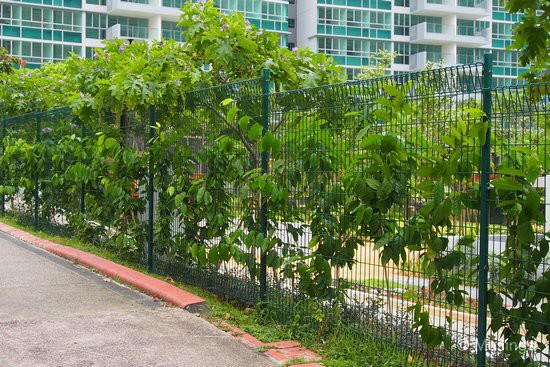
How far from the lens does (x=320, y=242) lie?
6.51m

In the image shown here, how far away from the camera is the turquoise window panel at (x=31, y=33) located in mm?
54562

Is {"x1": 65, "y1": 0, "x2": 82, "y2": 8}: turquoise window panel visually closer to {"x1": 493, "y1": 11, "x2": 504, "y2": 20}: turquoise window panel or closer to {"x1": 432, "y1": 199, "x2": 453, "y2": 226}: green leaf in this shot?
{"x1": 493, "y1": 11, "x2": 504, "y2": 20}: turquoise window panel

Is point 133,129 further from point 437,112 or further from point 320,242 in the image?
point 437,112

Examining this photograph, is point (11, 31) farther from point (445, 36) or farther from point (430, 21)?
point (430, 21)

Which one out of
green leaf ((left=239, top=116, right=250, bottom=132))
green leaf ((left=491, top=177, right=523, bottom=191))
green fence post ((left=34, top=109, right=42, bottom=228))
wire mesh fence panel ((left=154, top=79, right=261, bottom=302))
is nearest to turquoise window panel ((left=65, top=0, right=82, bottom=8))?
green fence post ((left=34, top=109, right=42, bottom=228))

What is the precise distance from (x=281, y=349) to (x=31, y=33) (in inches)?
2105

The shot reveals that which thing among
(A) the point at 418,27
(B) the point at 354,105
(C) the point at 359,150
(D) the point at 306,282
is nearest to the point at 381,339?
(D) the point at 306,282

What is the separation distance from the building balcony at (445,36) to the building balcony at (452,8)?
133cm

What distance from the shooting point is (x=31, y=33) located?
54.8 meters

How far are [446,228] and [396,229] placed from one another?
486 mm

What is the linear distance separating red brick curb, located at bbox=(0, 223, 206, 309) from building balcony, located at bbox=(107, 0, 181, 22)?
→ 46186 millimetres

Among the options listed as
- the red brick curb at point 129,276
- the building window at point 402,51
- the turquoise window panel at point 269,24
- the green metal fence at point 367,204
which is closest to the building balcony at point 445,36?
the building window at point 402,51

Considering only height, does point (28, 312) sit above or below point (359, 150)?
below

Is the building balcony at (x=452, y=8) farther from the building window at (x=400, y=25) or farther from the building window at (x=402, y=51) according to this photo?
the building window at (x=402, y=51)
